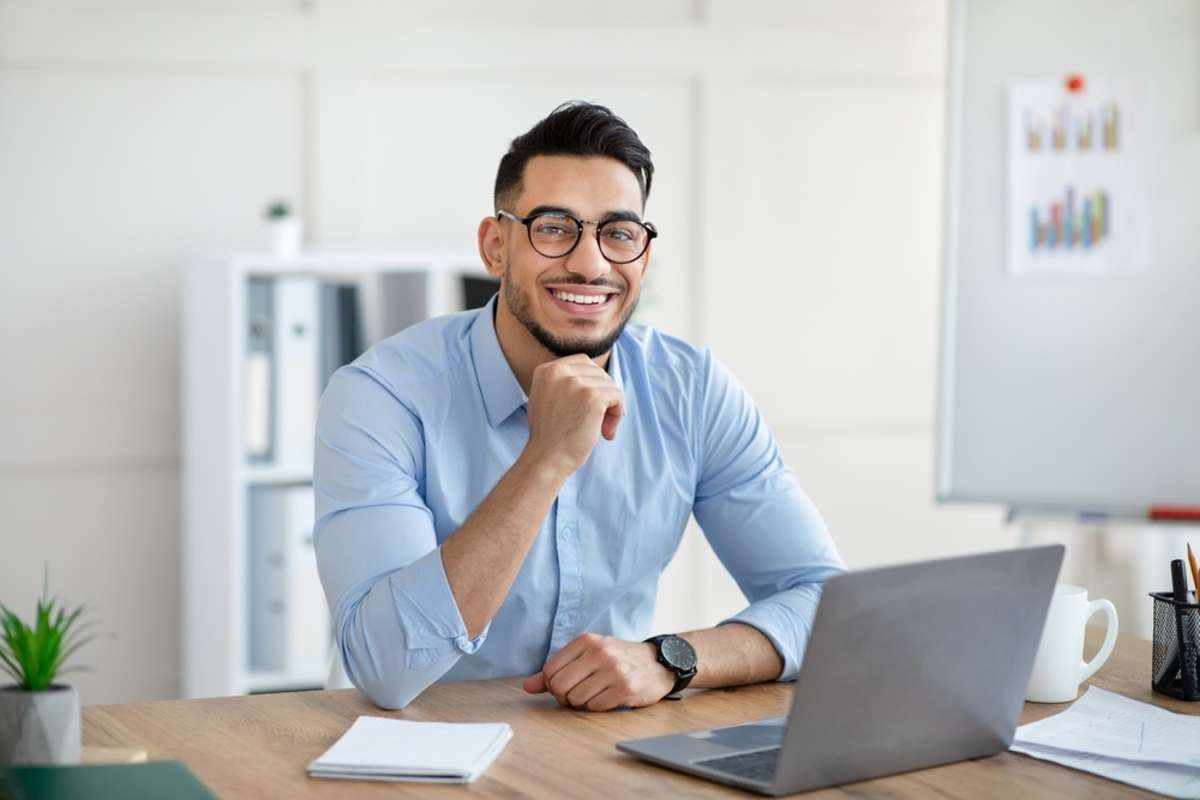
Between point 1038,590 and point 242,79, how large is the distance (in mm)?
2691

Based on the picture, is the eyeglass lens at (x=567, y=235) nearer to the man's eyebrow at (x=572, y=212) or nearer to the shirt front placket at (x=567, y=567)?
the man's eyebrow at (x=572, y=212)

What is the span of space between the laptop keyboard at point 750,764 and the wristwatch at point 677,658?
0.25 metres

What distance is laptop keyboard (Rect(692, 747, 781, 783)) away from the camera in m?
1.24

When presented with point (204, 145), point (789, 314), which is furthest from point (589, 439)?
point (789, 314)

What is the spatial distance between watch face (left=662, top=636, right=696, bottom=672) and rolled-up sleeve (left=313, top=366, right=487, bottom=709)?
212 millimetres

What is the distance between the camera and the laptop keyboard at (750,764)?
4.07 ft

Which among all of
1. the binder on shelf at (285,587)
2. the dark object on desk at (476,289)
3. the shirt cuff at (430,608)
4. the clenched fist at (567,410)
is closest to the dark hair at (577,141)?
the clenched fist at (567,410)

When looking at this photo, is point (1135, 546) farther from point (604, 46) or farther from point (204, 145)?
point (204, 145)

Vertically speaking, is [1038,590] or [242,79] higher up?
[242,79]

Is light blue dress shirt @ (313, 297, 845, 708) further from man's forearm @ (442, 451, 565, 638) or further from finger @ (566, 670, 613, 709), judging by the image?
finger @ (566, 670, 613, 709)

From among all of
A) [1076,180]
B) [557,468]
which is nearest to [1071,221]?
[1076,180]

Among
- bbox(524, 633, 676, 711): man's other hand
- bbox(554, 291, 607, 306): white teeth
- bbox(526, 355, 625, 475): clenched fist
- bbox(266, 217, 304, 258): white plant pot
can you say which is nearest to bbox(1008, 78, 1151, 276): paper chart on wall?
bbox(266, 217, 304, 258): white plant pot

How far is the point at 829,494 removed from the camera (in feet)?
13.3

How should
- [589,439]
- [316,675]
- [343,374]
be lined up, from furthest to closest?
[316,675] → [343,374] → [589,439]
